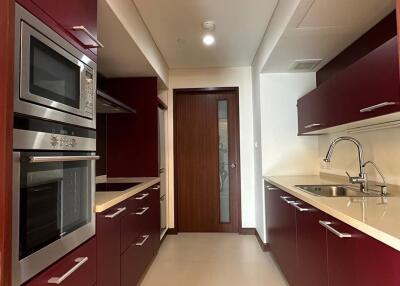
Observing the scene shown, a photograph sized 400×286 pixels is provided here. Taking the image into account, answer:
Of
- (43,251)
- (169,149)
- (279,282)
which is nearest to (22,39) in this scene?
(43,251)

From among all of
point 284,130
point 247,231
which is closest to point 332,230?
point 284,130

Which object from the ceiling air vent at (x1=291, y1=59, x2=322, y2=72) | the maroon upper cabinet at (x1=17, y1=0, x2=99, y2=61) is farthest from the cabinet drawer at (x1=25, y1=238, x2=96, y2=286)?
the ceiling air vent at (x1=291, y1=59, x2=322, y2=72)

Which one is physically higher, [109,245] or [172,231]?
[109,245]

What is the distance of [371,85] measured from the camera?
5.48ft

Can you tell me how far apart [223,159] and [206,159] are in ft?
0.85

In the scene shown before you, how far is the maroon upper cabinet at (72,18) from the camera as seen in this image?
3.55 ft

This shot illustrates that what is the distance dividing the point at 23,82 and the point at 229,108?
3.44 m

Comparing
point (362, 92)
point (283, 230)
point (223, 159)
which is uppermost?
point (362, 92)

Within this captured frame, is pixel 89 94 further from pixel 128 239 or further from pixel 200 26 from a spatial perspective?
pixel 200 26

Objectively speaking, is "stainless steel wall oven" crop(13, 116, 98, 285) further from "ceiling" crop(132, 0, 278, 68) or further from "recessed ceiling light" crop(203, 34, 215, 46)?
"recessed ceiling light" crop(203, 34, 215, 46)

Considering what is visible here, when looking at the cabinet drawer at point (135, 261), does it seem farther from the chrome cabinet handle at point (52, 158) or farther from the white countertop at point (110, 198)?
the chrome cabinet handle at point (52, 158)

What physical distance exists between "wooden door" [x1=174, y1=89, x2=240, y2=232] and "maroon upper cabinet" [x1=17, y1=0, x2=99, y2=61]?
107 inches

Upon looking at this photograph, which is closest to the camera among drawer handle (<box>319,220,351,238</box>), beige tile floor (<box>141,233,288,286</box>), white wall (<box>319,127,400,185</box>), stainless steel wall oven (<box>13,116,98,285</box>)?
stainless steel wall oven (<box>13,116,98,285</box>)

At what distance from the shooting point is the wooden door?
165 inches
